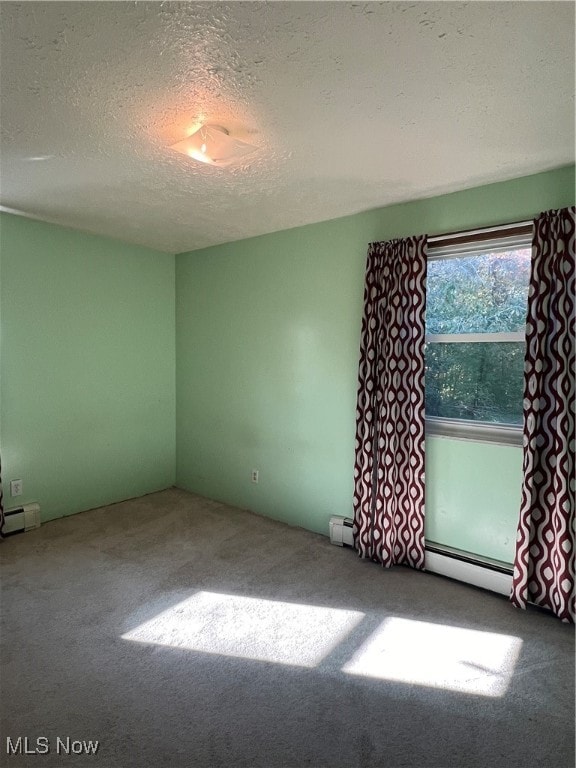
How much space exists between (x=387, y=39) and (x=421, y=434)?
2013mm

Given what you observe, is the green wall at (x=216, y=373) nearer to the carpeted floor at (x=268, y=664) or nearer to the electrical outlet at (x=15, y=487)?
the electrical outlet at (x=15, y=487)

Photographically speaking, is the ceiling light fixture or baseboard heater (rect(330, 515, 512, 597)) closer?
the ceiling light fixture

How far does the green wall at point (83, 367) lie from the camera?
3291mm

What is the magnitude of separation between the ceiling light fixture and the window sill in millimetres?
1924

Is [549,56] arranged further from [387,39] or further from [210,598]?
[210,598]

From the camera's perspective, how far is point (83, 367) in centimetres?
368

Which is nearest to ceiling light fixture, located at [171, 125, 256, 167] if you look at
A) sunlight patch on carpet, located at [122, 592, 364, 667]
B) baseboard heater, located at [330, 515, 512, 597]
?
sunlight patch on carpet, located at [122, 592, 364, 667]

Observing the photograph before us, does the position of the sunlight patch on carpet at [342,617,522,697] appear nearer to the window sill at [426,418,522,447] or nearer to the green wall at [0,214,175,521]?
the window sill at [426,418,522,447]

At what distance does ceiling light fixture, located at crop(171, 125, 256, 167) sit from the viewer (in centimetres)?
190

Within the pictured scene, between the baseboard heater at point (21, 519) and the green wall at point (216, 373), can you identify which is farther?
the baseboard heater at point (21, 519)

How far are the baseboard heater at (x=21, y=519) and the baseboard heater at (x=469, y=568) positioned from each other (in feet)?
9.26

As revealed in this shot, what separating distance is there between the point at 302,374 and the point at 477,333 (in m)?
1.31

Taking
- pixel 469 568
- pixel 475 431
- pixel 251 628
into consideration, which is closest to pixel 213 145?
pixel 475 431

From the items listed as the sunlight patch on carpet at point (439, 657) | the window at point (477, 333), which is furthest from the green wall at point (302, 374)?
the sunlight patch on carpet at point (439, 657)
